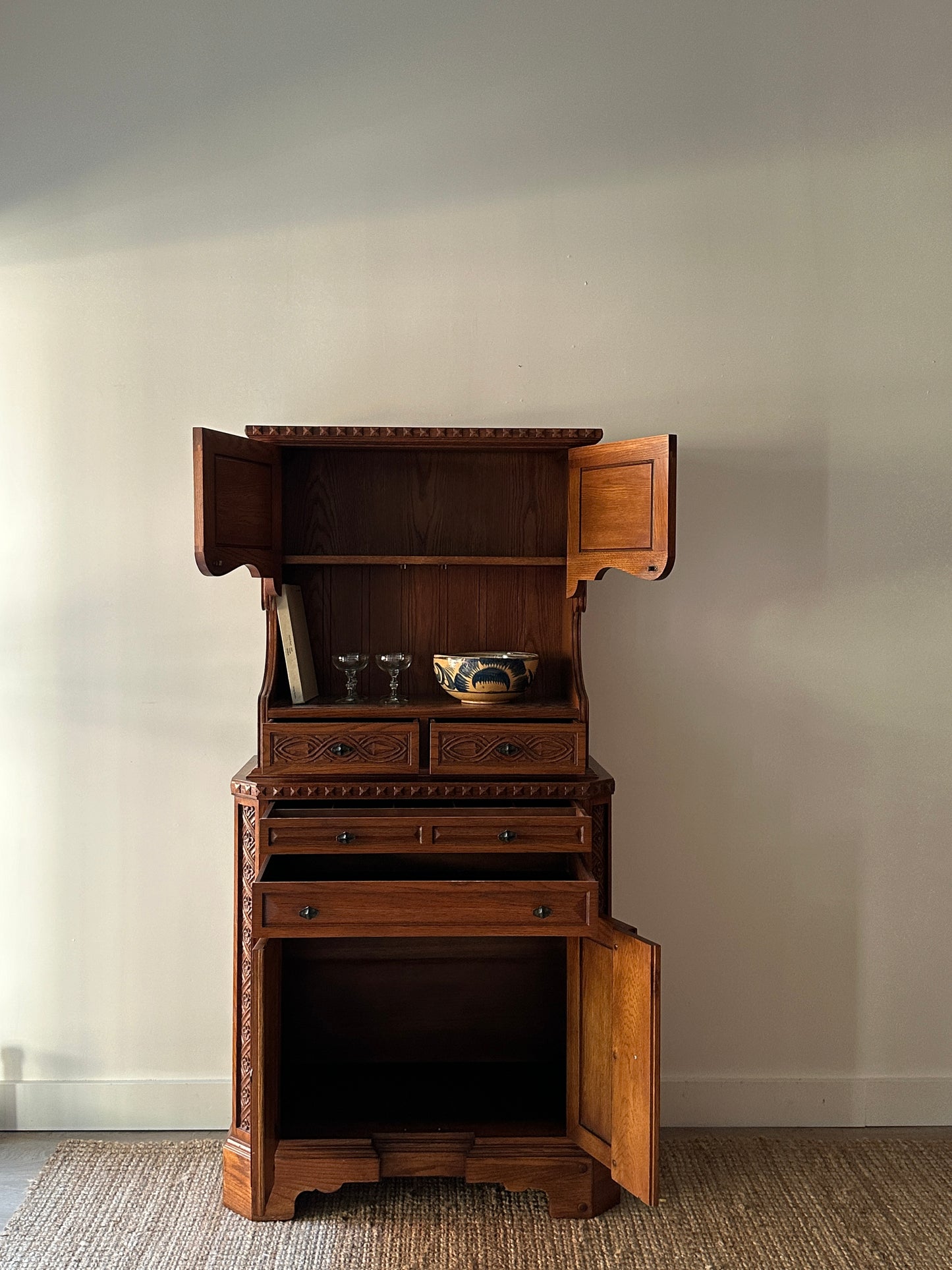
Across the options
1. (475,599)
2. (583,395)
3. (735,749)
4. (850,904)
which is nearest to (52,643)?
(475,599)

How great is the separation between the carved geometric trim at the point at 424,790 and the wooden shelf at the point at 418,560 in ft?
1.69

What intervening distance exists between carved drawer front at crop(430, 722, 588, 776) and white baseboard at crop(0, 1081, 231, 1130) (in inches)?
45.9

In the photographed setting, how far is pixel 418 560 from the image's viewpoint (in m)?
2.47

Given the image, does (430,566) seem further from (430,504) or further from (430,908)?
(430,908)

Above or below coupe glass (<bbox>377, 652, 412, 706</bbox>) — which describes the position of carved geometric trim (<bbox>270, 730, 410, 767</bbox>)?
below

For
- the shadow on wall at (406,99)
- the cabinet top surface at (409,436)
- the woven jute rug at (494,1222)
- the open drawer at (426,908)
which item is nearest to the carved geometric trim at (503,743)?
the open drawer at (426,908)

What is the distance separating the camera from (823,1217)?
2354 millimetres

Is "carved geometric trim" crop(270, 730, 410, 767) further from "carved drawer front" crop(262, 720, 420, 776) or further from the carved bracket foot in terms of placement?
the carved bracket foot

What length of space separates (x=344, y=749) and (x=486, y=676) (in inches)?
14.4

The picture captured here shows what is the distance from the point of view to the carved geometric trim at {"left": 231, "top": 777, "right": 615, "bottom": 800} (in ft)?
7.57

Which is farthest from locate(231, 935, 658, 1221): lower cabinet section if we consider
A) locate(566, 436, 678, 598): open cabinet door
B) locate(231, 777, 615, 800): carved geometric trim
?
locate(566, 436, 678, 598): open cabinet door

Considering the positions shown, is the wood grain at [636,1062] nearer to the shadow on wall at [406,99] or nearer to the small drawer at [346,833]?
the small drawer at [346,833]

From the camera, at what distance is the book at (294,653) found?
95.8 inches

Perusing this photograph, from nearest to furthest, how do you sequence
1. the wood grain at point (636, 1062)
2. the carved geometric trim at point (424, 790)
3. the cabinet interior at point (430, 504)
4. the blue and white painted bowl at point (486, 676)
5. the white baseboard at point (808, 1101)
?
the wood grain at point (636, 1062), the carved geometric trim at point (424, 790), the blue and white painted bowl at point (486, 676), the cabinet interior at point (430, 504), the white baseboard at point (808, 1101)
